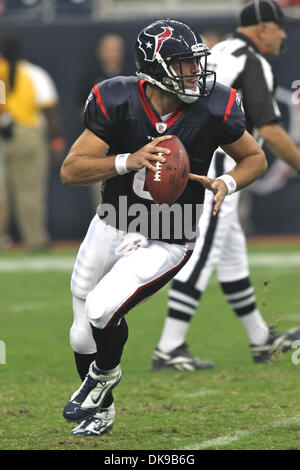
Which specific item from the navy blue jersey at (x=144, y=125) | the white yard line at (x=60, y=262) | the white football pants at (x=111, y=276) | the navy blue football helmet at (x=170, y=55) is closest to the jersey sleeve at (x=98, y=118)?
the navy blue jersey at (x=144, y=125)

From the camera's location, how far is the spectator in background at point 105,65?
10797mm

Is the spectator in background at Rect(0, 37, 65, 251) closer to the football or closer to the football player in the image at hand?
the football player

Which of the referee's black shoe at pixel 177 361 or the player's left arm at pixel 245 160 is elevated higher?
the player's left arm at pixel 245 160

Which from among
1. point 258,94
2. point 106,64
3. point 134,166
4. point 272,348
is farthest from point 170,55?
point 106,64

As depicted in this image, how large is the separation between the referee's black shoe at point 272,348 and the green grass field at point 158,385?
0.19 ft

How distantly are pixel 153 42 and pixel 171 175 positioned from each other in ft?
1.84

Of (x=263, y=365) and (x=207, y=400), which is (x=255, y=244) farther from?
(x=207, y=400)

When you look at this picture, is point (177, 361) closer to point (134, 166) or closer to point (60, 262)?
point (134, 166)

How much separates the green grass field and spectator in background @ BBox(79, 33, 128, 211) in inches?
122

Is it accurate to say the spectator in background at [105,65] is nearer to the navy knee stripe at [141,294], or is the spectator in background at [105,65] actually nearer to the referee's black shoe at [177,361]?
the referee's black shoe at [177,361]

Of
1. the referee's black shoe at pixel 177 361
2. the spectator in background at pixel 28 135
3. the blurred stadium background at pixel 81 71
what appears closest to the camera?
the referee's black shoe at pixel 177 361

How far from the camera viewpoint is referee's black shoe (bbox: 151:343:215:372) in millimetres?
5523

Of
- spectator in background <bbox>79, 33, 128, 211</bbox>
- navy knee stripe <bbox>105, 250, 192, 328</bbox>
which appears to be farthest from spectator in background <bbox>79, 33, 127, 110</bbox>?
navy knee stripe <bbox>105, 250, 192, 328</bbox>

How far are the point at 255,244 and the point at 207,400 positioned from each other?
21.1ft
